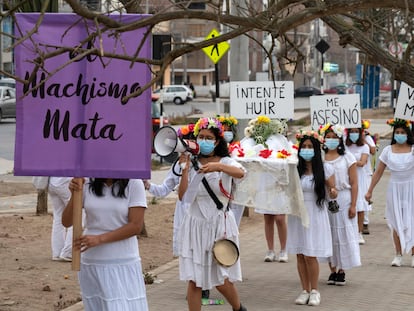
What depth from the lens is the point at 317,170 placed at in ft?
37.7

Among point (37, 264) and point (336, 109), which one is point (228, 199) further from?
point (336, 109)

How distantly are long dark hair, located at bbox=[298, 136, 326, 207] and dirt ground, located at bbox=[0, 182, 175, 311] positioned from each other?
2573 mm

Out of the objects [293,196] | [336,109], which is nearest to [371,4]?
[293,196]

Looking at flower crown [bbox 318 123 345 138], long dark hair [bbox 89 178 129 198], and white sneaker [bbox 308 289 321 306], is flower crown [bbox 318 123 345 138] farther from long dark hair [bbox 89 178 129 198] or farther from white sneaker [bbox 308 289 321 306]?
long dark hair [bbox 89 178 129 198]

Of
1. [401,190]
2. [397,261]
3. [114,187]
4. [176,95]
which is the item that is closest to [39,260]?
[397,261]

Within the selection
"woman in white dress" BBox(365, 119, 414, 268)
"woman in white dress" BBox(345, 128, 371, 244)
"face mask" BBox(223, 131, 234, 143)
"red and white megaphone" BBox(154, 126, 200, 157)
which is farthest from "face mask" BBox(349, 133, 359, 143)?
"red and white megaphone" BBox(154, 126, 200, 157)

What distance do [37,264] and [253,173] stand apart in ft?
9.80

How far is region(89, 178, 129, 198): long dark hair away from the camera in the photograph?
740 cm

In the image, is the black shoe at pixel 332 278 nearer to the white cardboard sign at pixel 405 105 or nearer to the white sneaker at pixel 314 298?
the white sneaker at pixel 314 298

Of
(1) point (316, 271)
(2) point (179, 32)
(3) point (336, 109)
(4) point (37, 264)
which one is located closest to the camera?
(1) point (316, 271)

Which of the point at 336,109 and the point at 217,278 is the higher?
the point at 336,109

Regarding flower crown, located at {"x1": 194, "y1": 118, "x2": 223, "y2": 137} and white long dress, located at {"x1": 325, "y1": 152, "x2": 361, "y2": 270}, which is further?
white long dress, located at {"x1": 325, "y1": 152, "x2": 361, "y2": 270}

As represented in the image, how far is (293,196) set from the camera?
11438 millimetres

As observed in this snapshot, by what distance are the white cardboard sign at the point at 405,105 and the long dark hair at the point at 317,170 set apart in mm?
Answer: 3399
